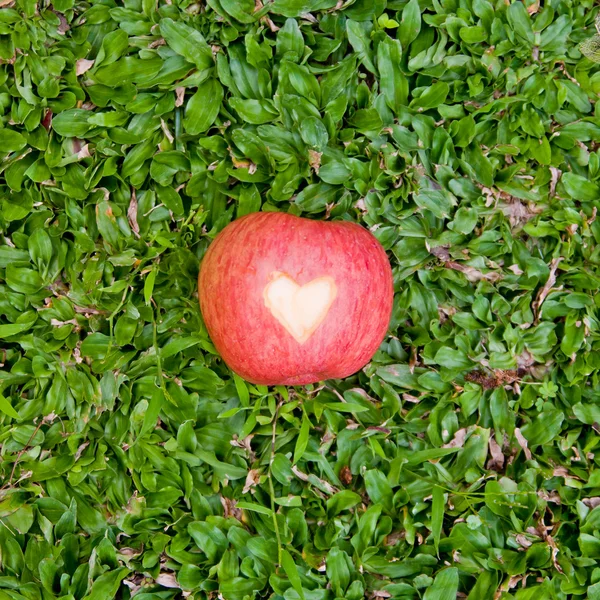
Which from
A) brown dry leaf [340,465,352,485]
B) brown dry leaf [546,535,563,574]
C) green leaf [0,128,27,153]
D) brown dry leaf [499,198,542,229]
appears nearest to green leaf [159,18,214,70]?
green leaf [0,128,27,153]

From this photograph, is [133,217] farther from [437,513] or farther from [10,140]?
[437,513]

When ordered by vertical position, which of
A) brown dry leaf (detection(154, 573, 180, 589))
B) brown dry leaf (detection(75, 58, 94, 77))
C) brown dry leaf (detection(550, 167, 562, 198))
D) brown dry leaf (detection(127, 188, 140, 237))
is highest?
brown dry leaf (detection(75, 58, 94, 77))

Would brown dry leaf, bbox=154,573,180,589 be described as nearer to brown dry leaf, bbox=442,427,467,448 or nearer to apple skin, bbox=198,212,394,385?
apple skin, bbox=198,212,394,385

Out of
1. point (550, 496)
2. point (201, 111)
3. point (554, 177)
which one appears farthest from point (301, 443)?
point (554, 177)

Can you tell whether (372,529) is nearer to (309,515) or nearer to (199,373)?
(309,515)

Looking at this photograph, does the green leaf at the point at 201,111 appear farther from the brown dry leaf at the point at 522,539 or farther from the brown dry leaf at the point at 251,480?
the brown dry leaf at the point at 522,539

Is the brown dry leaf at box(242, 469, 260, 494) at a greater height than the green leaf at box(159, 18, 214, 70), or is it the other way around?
the green leaf at box(159, 18, 214, 70)

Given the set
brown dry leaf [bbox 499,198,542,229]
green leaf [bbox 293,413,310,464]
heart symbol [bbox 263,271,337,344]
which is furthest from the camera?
brown dry leaf [bbox 499,198,542,229]
